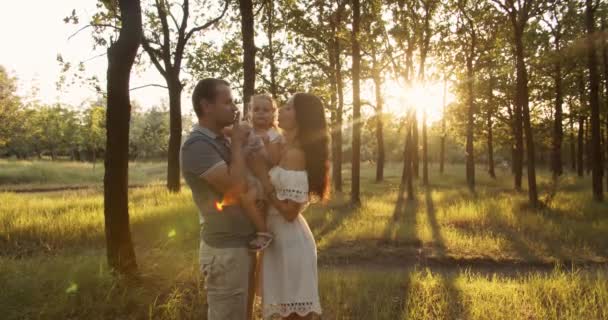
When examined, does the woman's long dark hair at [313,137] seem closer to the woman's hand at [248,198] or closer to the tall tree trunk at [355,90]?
the woman's hand at [248,198]

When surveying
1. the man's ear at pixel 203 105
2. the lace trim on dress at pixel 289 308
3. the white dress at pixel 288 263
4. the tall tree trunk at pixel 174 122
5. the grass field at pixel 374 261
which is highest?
the tall tree trunk at pixel 174 122

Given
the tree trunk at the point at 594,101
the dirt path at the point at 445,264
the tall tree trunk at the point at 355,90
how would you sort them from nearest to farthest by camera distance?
the dirt path at the point at 445,264 → the tall tree trunk at the point at 355,90 → the tree trunk at the point at 594,101

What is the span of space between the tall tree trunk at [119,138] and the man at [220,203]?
280cm

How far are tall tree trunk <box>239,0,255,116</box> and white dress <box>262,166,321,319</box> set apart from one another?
6.95m

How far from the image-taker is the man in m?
3.18

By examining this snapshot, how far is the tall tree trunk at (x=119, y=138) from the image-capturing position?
5.62m

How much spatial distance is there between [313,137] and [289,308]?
1.44 meters

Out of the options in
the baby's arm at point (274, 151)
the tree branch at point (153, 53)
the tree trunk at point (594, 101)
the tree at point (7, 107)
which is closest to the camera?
the baby's arm at point (274, 151)

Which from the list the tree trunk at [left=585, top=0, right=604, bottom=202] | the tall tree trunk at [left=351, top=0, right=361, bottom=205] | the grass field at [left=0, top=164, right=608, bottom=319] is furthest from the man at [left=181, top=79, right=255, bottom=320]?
the tree trunk at [left=585, top=0, right=604, bottom=202]

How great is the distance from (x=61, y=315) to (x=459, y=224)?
37.2 feet

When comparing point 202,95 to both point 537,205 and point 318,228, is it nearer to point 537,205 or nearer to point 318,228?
point 318,228

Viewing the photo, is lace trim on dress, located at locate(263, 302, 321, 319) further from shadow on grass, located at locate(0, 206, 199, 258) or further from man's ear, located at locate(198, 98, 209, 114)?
shadow on grass, located at locate(0, 206, 199, 258)

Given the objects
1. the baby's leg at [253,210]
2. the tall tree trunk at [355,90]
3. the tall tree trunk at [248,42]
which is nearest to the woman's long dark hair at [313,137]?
the baby's leg at [253,210]

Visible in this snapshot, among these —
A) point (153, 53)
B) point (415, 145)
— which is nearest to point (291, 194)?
point (153, 53)
